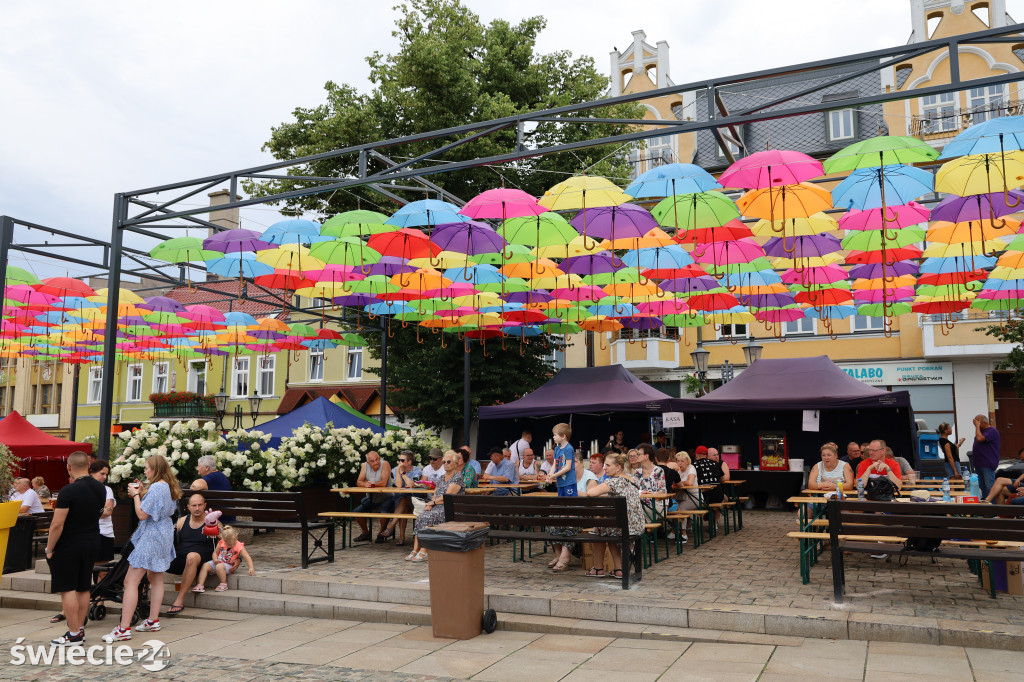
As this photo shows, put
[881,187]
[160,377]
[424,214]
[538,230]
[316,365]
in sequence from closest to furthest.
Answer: [881,187] < [424,214] < [538,230] < [316,365] < [160,377]

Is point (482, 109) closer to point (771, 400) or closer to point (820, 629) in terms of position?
point (771, 400)

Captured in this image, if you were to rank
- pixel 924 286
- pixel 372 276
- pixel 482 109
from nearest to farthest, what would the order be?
pixel 372 276 → pixel 924 286 → pixel 482 109

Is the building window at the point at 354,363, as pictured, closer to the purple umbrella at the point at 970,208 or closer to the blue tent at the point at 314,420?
the blue tent at the point at 314,420

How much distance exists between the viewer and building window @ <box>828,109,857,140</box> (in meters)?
31.2

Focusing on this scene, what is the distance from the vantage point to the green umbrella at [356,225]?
1138 centimetres

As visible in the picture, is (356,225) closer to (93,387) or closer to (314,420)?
(314,420)

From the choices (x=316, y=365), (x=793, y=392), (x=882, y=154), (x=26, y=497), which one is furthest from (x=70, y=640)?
(x=316, y=365)

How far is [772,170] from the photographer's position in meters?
9.66

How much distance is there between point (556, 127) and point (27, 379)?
42.0 m

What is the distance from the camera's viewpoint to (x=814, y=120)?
31812 mm

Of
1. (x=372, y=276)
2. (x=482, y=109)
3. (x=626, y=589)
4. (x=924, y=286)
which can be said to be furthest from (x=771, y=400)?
(x=482, y=109)

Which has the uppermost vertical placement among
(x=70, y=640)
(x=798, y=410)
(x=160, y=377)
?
(x=160, y=377)

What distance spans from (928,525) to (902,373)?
2387cm

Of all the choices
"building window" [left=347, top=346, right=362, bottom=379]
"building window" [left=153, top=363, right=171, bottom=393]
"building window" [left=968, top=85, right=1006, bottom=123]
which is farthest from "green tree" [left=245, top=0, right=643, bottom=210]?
"building window" [left=153, top=363, right=171, bottom=393]
